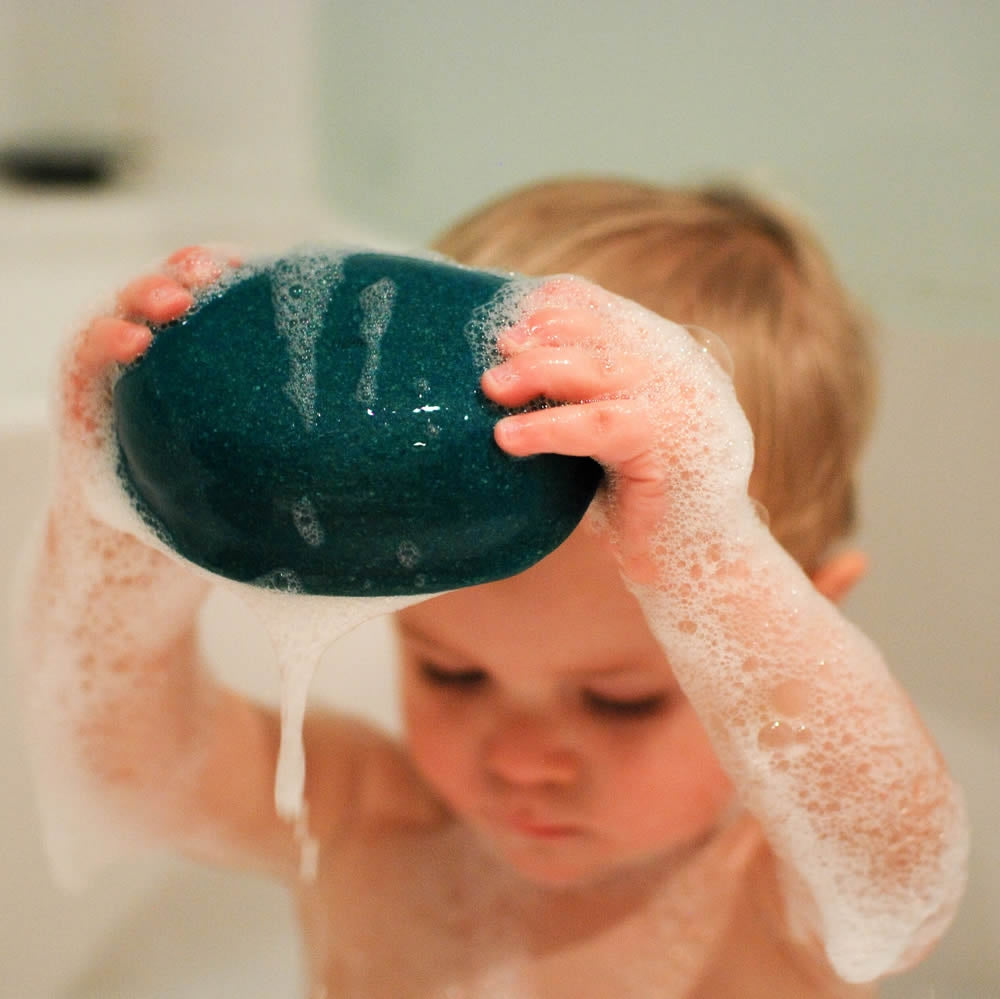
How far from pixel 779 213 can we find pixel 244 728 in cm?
58

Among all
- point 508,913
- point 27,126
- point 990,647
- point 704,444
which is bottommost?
point 508,913

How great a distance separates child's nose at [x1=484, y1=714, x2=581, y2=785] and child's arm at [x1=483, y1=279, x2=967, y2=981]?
0.11 metres

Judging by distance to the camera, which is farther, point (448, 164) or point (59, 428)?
point (448, 164)

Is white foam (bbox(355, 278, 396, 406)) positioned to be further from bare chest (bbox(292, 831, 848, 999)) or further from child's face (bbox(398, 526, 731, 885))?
bare chest (bbox(292, 831, 848, 999))

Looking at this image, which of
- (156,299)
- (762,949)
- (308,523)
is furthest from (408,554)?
(762,949)

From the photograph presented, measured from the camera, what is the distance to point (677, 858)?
80cm

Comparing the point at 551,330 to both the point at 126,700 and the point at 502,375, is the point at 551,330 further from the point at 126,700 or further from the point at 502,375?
the point at 126,700

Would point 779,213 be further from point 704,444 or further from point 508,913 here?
point 508,913

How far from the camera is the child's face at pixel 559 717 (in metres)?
0.57

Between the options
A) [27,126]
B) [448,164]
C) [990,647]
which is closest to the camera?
[990,647]

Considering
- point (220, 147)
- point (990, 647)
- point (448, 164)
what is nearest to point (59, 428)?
point (990, 647)

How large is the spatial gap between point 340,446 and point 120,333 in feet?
0.42

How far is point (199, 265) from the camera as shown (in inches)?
17.1

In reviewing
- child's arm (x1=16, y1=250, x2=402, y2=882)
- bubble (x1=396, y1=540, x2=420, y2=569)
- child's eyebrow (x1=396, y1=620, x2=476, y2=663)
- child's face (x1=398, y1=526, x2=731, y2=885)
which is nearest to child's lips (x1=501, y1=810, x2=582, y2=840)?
child's face (x1=398, y1=526, x2=731, y2=885)
